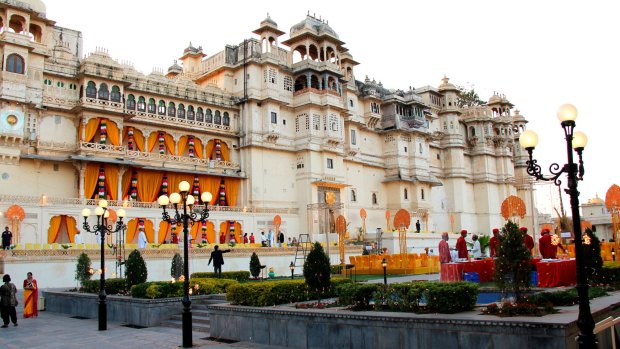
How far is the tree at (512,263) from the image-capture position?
33.8 feet

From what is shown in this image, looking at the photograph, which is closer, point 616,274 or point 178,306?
point 616,274

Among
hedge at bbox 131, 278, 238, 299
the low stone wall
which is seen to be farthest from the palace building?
the low stone wall

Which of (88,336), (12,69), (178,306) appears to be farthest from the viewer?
(12,69)

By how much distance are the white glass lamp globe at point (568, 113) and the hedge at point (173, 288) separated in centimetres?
1126

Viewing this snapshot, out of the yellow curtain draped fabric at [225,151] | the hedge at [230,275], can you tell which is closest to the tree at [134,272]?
the hedge at [230,275]

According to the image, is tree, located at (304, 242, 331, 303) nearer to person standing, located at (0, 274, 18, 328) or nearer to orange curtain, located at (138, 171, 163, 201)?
person standing, located at (0, 274, 18, 328)

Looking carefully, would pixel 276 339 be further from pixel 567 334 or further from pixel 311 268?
pixel 567 334

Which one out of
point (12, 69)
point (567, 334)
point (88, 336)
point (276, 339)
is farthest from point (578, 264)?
point (12, 69)

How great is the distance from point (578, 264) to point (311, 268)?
7.36 metres

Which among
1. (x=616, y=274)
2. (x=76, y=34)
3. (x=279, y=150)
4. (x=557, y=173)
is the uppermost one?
(x=76, y=34)

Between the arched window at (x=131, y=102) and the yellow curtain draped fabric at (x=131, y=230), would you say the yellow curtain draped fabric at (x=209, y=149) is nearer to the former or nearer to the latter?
the arched window at (x=131, y=102)

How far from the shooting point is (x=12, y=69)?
3125cm

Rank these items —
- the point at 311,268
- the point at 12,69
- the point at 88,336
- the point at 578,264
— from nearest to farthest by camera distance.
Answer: the point at 578,264 < the point at 311,268 < the point at 88,336 < the point at 12,69

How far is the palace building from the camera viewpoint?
3209 cm
